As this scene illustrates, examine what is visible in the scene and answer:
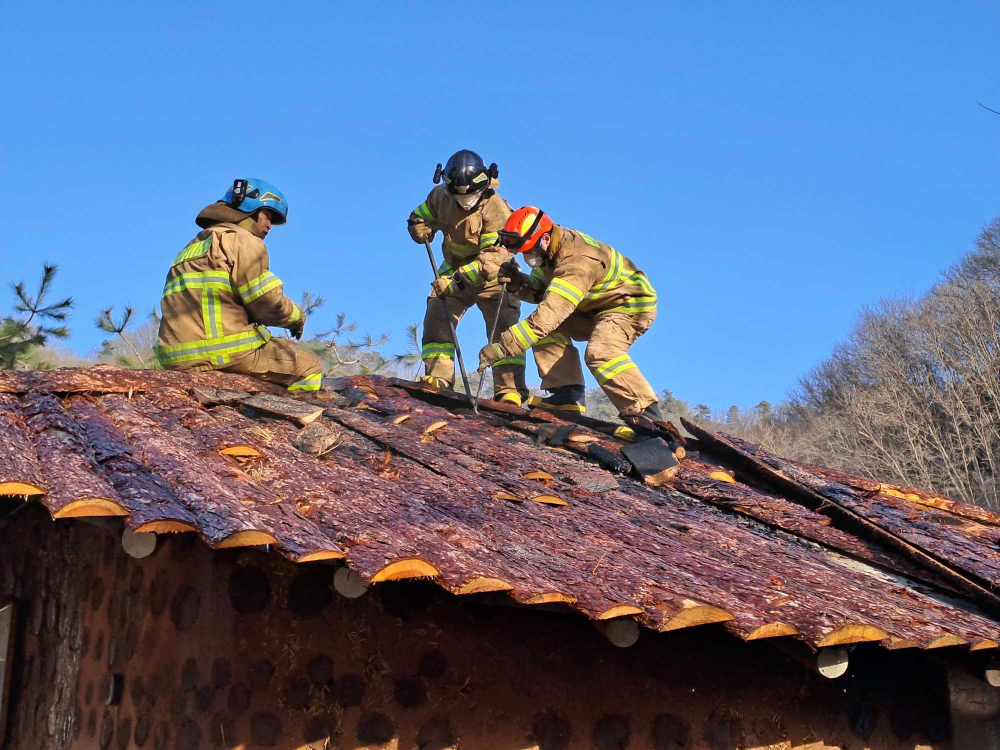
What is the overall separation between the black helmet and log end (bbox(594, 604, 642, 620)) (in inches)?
232

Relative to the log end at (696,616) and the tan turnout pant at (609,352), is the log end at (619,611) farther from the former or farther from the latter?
the tan turnout pant at (609,352)

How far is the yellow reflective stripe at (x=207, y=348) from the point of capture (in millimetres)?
7453

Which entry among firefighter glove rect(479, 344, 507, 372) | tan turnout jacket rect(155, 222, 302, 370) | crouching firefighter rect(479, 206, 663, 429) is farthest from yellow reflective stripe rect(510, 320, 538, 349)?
tan turnout jacket rect(155, 222, 302, 370)

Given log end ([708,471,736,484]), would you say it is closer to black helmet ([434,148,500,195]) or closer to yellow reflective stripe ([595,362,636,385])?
yellow reflective stripe ([595,362,636,385])

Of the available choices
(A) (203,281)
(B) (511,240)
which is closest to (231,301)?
(A) (203,281)

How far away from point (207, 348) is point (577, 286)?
2786 mm

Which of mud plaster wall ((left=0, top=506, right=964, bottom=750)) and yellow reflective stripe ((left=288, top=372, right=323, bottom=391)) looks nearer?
mud plaster wall ((left=0, top=506, right=964, bottom=750))

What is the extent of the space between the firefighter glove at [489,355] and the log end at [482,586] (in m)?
4.28

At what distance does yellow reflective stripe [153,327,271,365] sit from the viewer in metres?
7.45

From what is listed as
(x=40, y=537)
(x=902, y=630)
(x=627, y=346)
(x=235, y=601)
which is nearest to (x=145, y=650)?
(x=235, y=601)

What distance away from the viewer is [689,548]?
Result: 5.15m

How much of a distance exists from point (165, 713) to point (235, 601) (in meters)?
0.60

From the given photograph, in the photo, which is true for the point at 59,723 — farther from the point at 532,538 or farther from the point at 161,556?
the point at 532,538

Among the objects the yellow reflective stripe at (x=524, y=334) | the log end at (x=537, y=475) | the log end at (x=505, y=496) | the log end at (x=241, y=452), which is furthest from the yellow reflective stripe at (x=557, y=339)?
the log end at (x=241, y=452)
